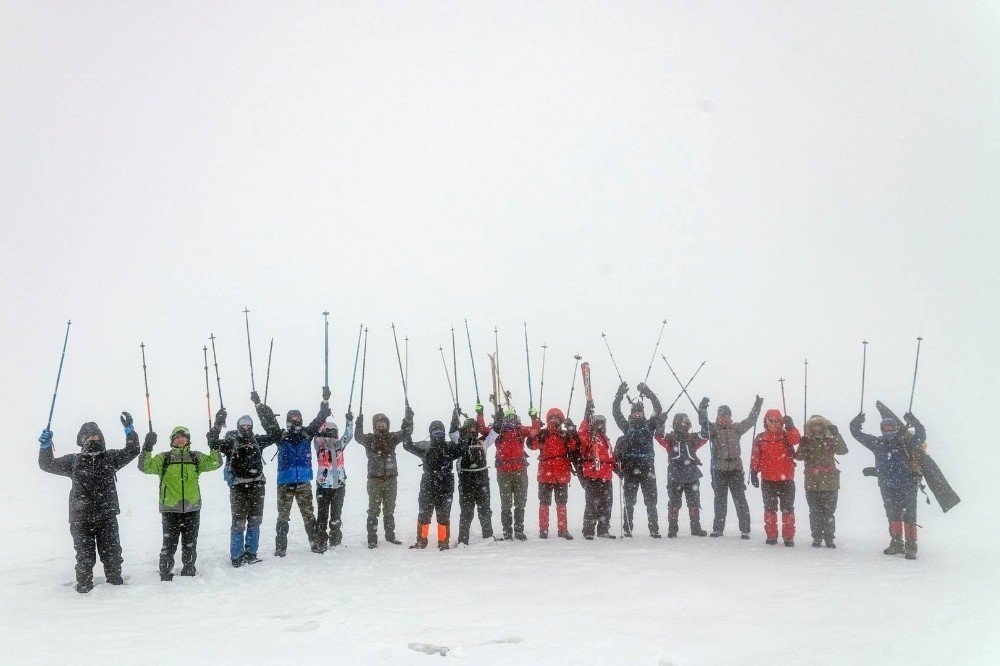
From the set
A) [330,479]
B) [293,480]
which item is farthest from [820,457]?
[293,480]

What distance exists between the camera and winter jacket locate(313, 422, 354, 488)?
9.77 meters

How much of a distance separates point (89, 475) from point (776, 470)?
9717 millimetres

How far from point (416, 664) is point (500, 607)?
64.6 inches

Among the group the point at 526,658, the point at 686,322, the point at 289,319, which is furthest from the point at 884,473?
the point at 289,319

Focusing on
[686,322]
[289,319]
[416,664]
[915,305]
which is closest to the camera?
[416,664]

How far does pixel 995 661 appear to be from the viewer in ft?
16.6

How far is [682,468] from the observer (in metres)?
10.9

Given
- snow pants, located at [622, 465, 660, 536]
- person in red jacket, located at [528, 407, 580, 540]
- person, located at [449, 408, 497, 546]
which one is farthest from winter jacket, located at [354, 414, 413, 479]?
snow pants, located at [622, 465, 660, 536]

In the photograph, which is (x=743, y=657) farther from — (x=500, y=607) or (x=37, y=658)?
(x=37, y=658)

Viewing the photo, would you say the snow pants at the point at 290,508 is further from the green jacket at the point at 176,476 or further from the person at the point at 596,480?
the person at the point at 596,480

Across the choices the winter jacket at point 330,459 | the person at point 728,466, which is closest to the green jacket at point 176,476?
the winter jacket at point 330,459

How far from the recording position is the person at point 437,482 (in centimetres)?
997

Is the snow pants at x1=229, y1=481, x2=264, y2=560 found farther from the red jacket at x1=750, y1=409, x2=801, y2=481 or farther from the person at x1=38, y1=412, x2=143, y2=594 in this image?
the red jacket at x1=750, y1=409, x2=801, y2=481

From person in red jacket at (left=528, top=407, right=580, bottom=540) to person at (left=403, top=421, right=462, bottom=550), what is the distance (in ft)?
5.02
